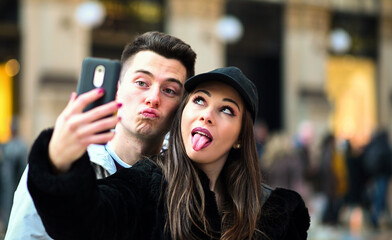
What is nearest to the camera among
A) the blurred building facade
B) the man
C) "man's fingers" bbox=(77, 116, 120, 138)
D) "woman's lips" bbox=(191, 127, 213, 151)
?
"man's fingers" bbox=(77, 116, 120, 138)

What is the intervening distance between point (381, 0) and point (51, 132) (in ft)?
64.4

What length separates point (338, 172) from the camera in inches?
471

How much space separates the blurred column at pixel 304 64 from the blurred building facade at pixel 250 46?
28 millimetres

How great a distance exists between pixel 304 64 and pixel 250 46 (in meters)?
1.72

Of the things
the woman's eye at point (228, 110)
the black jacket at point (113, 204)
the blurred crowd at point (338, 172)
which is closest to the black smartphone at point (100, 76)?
the black jacket at point (113, 204)

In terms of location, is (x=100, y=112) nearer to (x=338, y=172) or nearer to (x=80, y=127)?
(x=80, y=127)

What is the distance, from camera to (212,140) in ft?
8.14

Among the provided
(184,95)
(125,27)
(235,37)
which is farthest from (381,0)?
(184,95)

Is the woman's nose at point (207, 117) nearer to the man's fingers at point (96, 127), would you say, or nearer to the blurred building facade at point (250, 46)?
the man's fingers at point (96, 127)

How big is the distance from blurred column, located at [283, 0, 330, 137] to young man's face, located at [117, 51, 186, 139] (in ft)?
50.1

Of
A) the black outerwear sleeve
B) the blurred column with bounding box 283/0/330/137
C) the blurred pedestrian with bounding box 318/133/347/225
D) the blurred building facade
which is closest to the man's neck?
the black outerwear sleeve

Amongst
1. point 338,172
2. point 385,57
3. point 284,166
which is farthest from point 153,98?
point 385,57

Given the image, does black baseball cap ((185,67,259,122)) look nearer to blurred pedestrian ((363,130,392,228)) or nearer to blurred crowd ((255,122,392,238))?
blurred crowd ((255,122,392,238))

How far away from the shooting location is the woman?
2.15 metres
